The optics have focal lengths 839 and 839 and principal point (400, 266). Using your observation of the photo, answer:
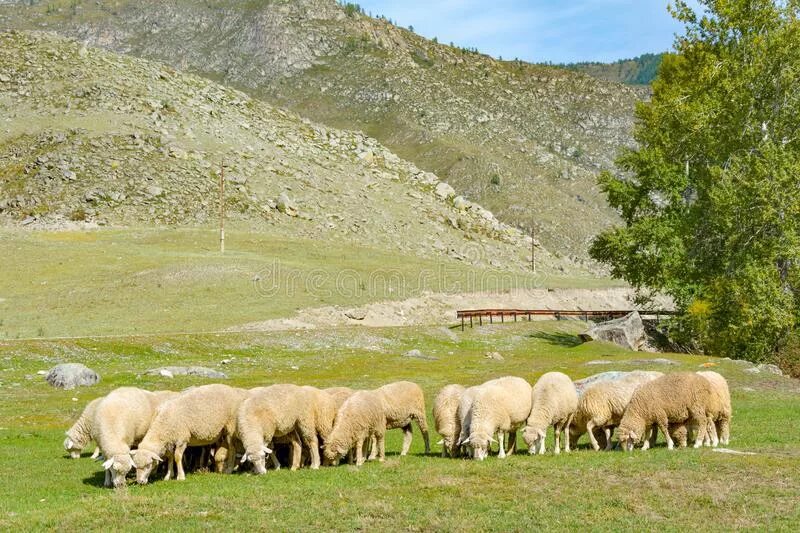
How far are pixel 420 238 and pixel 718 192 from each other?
60012mm

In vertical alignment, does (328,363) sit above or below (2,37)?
below

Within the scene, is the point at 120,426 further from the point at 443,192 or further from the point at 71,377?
the point at 443,192

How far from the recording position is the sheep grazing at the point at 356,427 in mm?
19734

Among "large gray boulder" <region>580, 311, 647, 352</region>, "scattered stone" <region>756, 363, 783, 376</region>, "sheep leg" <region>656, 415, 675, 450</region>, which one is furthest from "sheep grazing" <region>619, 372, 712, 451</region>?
"large gray boulder" <region>580, 311, 647, 352</region>

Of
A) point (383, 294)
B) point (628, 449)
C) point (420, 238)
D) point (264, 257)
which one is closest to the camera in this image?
point (628, 449)

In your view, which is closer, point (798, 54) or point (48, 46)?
point (798, 54)

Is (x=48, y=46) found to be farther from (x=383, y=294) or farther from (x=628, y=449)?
(x=628, y=449)

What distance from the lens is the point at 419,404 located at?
22344 mm

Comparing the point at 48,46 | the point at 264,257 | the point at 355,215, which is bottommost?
the point at 264,257

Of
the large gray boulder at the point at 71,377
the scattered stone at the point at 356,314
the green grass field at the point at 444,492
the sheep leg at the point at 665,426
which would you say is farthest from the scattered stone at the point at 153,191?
the sheep leg at the point at 665,426

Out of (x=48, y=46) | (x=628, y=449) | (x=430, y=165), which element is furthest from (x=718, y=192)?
(x=430, y=165)

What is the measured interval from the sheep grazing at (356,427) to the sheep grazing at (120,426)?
170 inches

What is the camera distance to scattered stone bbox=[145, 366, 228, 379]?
128 ft

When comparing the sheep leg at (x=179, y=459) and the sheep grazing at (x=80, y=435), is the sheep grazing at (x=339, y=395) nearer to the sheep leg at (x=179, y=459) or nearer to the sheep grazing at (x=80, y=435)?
the sheep leg at (x=179, y=459)
